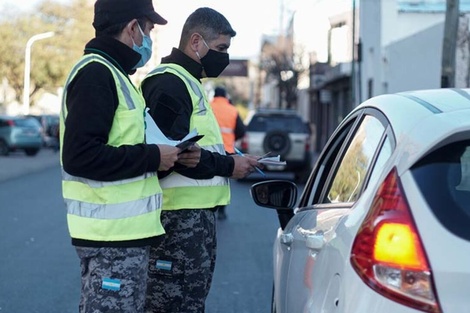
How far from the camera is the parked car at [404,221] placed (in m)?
2.76

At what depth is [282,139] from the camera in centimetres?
2236

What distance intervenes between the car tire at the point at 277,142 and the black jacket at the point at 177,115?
56.9ft

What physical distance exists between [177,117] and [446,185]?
6.61 ft

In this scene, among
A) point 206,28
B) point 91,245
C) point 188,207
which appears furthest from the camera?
point 206,28

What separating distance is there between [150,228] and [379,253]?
4.35 ft

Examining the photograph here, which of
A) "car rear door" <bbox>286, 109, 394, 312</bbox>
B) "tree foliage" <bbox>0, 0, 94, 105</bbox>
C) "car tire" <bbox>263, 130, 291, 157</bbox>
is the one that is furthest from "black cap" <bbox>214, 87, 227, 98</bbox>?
"tree foliage" <bbox>0, 0, 94, 105</bbox>

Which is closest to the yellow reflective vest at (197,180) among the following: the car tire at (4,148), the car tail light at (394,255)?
the car tail light at (394,255)

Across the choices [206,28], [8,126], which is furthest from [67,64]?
[206,28]

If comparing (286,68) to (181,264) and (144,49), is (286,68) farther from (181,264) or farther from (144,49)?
(144,49)

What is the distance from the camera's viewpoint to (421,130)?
3021 millimetres

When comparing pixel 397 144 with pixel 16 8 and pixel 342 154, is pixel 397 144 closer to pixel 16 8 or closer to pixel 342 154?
pixel 342 154

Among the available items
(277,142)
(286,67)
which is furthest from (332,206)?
(286,67)

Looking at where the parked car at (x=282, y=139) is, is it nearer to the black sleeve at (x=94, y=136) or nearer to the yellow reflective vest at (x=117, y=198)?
the yellow reflective vest at (x=117, y=198)

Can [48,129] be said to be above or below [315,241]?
below
